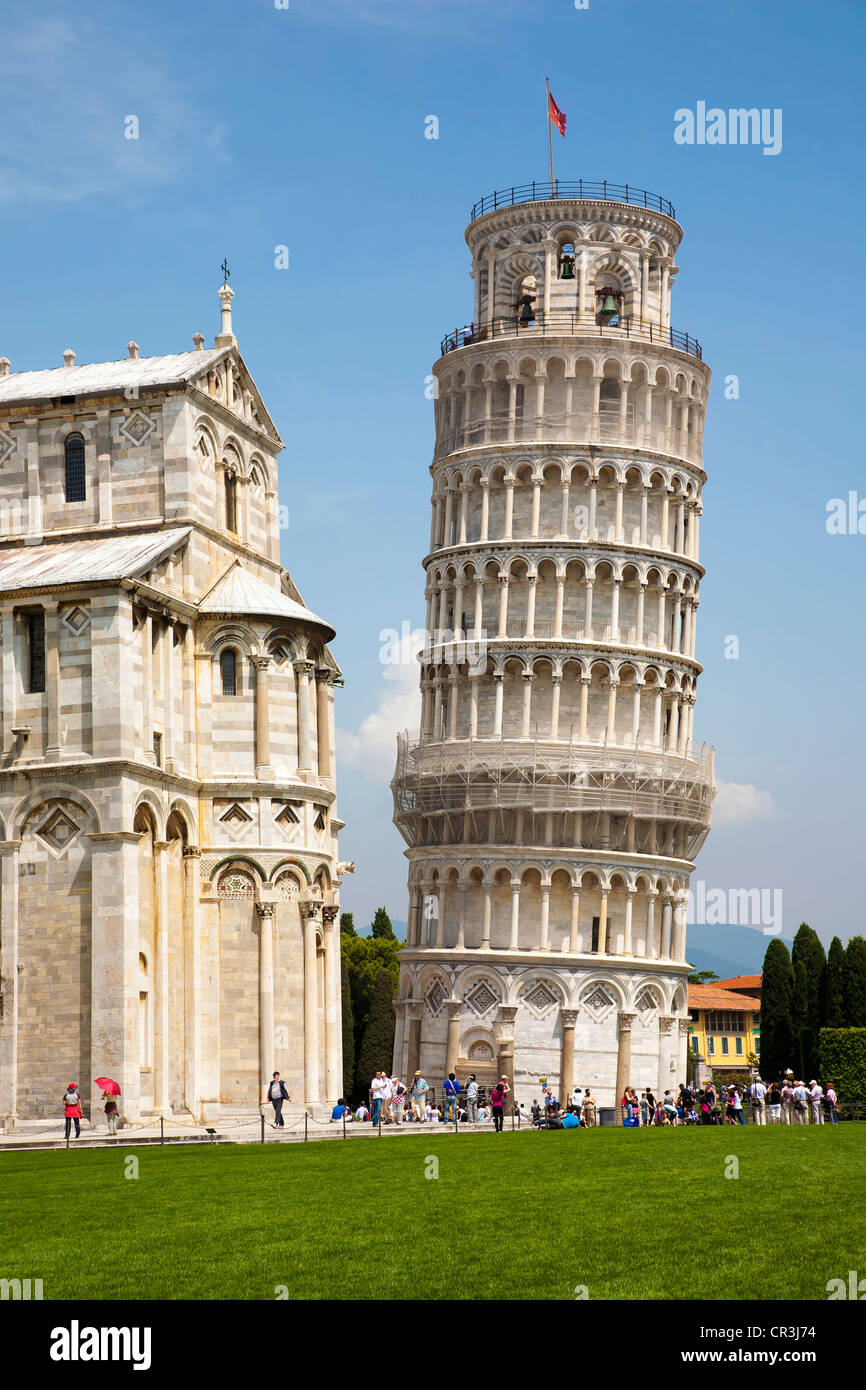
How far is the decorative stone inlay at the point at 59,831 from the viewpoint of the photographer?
45.2m

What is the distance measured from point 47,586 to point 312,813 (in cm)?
974

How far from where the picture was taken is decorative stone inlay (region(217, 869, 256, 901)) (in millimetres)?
48656

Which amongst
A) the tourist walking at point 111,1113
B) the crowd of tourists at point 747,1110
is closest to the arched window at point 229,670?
the tourist walking at point 111,1113

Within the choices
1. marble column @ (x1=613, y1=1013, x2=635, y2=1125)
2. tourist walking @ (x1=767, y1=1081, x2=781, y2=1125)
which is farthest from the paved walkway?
marble column @ (x1=613, y1=1013, x2=635, y2=1125)

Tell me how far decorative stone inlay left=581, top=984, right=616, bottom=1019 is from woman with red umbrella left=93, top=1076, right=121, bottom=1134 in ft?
126

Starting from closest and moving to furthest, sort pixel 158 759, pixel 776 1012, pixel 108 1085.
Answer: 1. pixel 108 1085
2. pixel 158 759
3. pixel 776 1012

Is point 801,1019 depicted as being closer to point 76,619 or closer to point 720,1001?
point 76,619

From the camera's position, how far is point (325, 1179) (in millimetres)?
28734

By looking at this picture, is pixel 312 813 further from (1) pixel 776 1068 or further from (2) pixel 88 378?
(1) pixel 776 1068

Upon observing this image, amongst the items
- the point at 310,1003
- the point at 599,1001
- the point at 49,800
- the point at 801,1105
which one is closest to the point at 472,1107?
the point at 801,1105

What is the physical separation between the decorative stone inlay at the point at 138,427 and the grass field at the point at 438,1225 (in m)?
23.1

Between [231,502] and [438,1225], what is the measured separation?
34.7 m

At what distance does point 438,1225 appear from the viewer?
2247cm

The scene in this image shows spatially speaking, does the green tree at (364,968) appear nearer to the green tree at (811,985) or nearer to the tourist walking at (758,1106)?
the green tree at (811,985)
